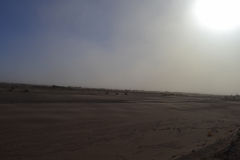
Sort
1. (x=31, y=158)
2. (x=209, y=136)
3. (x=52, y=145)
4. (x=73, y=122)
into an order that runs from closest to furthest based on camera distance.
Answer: (x=31, y=158) < (x=52, y=145) < (x=209, y=136) < (x=73, y=122)

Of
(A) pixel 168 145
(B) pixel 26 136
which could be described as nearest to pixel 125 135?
(A) pixel 168 145

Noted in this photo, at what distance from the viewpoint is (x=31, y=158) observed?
9.02 m

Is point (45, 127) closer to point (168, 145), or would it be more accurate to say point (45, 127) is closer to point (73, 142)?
point (73, 142)

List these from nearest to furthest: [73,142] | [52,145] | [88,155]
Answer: [88,155] < [52,145] < [73,142]

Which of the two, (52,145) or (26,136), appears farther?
(26,136)

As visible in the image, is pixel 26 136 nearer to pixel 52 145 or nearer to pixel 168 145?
pixel 52 145

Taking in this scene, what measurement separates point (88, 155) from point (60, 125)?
5.85 metres

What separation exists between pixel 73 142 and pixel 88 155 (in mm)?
1932

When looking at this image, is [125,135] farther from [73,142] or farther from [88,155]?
[88,155]

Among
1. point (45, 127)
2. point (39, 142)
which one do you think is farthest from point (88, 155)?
point (45, 127)

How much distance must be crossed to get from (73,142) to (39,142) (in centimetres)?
145

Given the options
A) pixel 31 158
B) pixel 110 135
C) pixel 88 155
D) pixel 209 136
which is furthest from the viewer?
pixel 209 136

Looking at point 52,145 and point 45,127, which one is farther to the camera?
point 45,127

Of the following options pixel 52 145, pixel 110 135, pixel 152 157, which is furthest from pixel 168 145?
pixel 52 145
